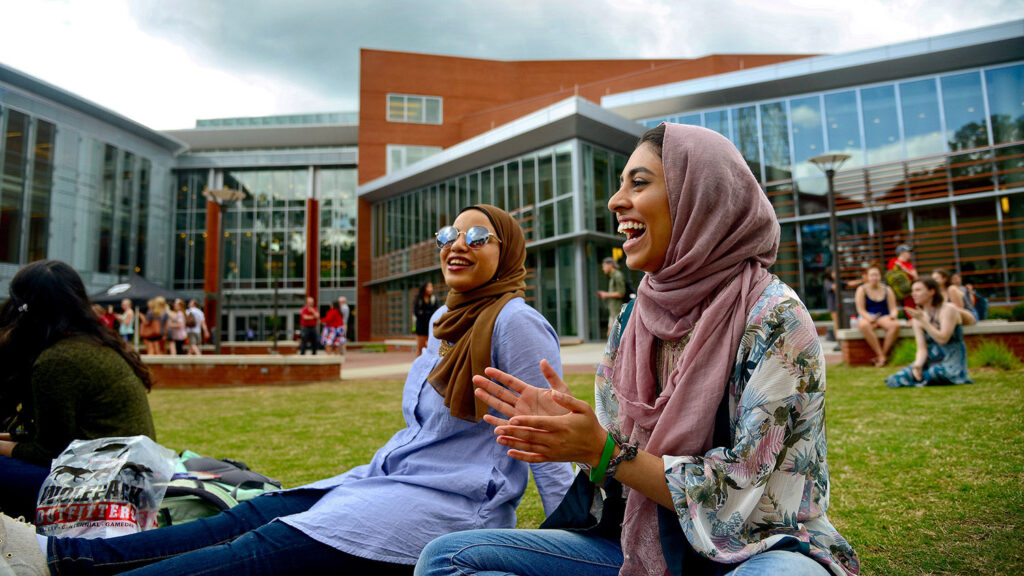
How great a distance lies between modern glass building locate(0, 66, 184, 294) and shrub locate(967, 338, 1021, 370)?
103 ft

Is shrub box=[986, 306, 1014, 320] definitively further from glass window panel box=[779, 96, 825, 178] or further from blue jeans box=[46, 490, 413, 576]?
blue jeans box=[46, 490, 413, 576]

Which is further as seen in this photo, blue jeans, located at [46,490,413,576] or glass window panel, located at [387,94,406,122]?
glass window panel, located at [387,94,406,122]

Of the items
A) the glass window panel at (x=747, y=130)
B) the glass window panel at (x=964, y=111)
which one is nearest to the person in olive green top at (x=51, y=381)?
the glass window panel at (x=747, y=130)

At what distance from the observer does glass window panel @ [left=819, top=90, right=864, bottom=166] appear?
18.2 meters

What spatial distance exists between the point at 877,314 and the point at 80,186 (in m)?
32.1

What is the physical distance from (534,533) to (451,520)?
0.49m

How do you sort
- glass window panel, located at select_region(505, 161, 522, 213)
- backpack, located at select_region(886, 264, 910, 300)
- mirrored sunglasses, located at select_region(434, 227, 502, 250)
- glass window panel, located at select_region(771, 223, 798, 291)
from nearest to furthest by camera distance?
mirrored sunglasses, located at select_region(434, 227, 502, 250), backpack, located at select_region(886, 264, 910, 300), glass window panel, located at select_region(771, 223, 798, 291), glass window panel, located at select_region(505, 161, 522, 213)

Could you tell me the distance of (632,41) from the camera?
87.5ft

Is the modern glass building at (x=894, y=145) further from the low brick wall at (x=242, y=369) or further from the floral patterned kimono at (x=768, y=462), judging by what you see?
the floral patterned kimono at (x=768, y=462)

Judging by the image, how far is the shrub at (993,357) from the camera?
7.43 meters

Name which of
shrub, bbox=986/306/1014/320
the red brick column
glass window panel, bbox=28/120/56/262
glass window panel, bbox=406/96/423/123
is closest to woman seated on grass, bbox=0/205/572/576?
shrub, bbox=986/306/1014/320

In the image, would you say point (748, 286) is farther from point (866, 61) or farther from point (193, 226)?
point (193, 226)

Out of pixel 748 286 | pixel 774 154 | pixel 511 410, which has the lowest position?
pixel 511 410

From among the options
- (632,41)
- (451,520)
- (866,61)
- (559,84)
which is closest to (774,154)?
(866,61)
